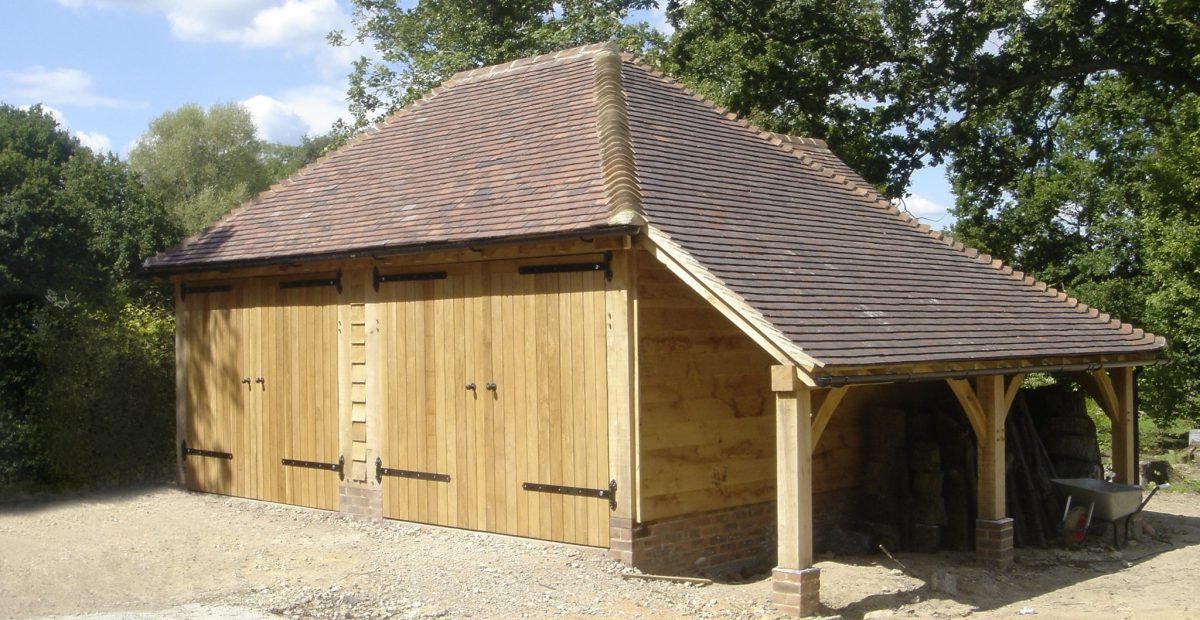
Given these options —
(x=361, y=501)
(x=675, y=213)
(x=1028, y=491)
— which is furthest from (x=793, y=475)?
(x=1028, y=491)

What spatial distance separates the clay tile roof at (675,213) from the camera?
10.0 metres

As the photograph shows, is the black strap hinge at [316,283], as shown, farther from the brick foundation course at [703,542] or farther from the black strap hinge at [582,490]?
the brick foundation course at [703,542]

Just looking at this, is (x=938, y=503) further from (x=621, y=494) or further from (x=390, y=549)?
(x=390, y=549)

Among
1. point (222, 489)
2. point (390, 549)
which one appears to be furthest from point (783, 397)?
point (222, 489)

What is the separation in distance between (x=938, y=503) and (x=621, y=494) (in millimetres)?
4335

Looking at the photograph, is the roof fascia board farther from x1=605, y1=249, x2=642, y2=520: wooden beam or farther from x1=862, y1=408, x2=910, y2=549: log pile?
x1=862, y1=408, x2=910, y2=549: log pile

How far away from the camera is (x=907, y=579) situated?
35.0 ft

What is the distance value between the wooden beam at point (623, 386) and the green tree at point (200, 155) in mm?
33524

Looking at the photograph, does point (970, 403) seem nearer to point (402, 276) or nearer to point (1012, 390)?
point (1012, 390)

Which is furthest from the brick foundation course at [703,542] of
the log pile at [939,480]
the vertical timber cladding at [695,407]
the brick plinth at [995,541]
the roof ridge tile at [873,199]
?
the roof ridge tile at [873,199]

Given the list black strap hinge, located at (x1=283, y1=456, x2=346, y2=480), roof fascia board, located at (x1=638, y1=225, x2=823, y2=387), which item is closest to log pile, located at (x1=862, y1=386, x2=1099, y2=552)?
roof fascia board, located at (x1=638, y1=225, x2=823, y2=387)

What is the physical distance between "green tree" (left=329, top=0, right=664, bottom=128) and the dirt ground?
14.4m

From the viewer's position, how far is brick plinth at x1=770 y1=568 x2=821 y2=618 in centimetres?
891

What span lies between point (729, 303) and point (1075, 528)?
6598mm
